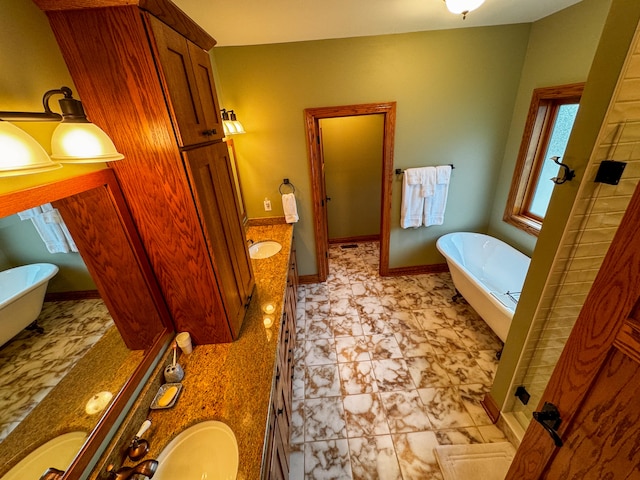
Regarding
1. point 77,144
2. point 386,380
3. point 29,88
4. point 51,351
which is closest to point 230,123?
point 29,88

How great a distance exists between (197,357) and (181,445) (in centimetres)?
38

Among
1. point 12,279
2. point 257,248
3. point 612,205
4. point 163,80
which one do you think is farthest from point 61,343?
point 612,205

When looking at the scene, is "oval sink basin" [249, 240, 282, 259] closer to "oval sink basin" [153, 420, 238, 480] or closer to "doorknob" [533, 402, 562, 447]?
"oval sink basin" [153, 420, 238, 480]

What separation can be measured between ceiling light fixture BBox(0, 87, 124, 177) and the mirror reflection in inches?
8.4

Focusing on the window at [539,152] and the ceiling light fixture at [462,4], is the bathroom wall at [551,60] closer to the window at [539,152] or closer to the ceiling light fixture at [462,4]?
the window at [539,152]

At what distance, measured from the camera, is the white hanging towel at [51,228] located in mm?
733

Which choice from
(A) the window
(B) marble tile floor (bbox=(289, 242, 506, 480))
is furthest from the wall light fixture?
(A) the window

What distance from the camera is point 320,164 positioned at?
288 cm

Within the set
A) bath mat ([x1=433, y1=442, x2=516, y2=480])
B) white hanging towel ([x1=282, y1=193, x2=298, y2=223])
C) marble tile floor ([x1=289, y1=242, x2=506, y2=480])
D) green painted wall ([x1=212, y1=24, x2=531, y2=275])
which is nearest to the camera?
bath mat ([x1=433, y1=442, x2=516, y2=480])

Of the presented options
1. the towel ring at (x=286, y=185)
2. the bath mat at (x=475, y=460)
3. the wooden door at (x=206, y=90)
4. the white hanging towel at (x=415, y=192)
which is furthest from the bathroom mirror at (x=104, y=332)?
the white hanging towel at (x=415, y=192)

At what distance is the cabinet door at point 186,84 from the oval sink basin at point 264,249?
144 cm

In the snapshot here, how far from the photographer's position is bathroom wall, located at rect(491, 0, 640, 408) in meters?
0.94

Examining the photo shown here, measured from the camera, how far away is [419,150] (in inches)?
111

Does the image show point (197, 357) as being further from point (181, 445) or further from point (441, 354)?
point (441, 354)
